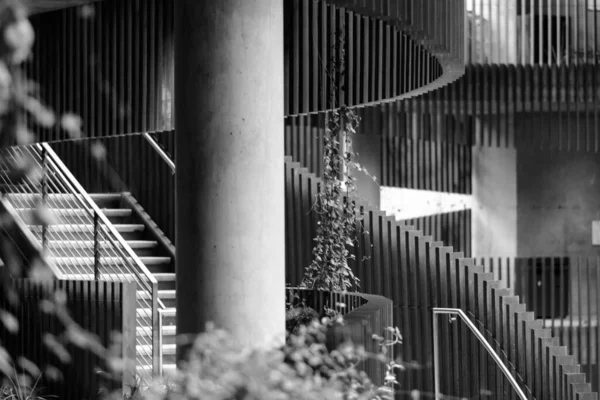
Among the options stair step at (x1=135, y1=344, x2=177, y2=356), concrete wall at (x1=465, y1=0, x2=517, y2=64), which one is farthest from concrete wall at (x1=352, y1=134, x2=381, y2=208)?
stair step at (x1=135, y1=344, x2=177, y2=356)

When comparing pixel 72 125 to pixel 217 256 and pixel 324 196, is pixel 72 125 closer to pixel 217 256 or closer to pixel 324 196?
pixel 217 256

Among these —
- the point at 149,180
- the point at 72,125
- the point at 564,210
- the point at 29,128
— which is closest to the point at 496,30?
the point at 564,210

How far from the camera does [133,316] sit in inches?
301

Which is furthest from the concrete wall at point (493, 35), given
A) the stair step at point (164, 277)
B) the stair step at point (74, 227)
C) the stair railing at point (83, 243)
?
the stair railing at point (83, 243)

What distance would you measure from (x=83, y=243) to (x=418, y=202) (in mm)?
8235

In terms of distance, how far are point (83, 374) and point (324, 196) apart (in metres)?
2.30

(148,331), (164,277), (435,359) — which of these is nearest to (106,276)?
(164,277)

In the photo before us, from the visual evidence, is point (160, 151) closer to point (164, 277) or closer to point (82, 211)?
point (82, 211)

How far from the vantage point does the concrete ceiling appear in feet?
22.2

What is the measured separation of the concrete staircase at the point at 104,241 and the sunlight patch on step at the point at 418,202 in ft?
19.9

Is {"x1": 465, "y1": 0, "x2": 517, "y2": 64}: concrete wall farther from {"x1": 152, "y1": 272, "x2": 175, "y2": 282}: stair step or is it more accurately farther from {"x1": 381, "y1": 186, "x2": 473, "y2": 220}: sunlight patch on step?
{"x1": 152, "y1": 272, "x2": 175, "y2": 282}: stair step

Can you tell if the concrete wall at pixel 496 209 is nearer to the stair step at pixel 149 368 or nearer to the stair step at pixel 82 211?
the stair step at pixel 82 211

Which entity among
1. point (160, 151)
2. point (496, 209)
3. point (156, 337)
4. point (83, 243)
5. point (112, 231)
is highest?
point (160, 151)

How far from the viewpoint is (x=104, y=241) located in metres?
9.11
